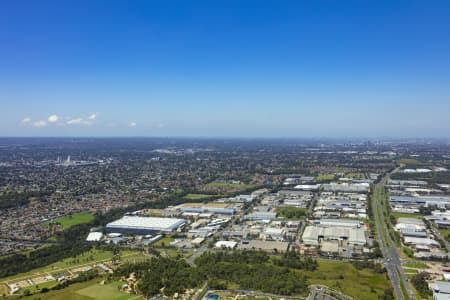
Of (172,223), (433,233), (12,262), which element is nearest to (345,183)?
(433,233)

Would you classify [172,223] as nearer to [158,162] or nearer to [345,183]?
[345,183]

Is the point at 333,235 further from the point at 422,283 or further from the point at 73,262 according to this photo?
the point at 73,262

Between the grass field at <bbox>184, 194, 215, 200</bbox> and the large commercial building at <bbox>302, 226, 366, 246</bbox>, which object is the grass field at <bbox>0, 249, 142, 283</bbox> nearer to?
the large commercial building at <bbox>302, 226, 366, 246</bbox>

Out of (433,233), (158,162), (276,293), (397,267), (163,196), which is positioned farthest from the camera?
(158,162)

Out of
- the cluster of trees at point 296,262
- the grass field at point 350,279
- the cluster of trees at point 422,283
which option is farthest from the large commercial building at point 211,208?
the cluster of trees at point 422,283

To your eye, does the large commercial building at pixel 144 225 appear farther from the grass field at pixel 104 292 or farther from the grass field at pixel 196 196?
the grass field at pixel 196 196

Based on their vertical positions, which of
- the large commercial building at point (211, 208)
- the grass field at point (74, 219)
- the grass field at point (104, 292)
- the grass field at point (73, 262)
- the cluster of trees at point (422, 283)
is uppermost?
the large commercial building at point (211, 208)
